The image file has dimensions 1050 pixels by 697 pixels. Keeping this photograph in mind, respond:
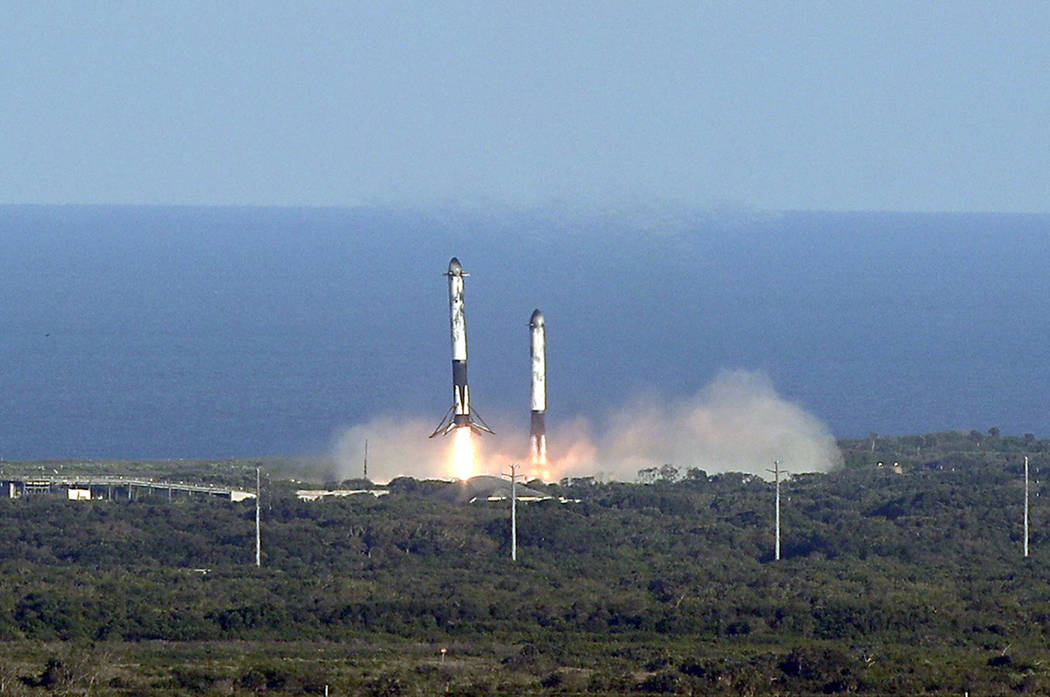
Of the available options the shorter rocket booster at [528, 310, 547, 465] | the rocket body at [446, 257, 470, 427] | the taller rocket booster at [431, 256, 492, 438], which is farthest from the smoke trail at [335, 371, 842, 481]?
the rocket body at [446, 257, 470, 427]

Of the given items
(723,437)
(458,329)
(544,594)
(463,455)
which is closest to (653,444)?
(723,437)

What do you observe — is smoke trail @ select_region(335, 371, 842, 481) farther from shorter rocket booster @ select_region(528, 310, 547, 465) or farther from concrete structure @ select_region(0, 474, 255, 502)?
concrete structure @ select_region(0, 474, 255, 502)

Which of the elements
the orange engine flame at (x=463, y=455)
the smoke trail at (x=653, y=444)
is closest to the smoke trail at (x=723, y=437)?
the smoke trail at (x=653, y=444)

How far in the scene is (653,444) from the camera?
11131 centimetres

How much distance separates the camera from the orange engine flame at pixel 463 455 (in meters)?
95.4

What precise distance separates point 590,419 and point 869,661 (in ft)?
268

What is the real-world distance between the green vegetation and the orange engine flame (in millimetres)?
3438

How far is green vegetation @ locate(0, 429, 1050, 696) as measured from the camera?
2040 inches

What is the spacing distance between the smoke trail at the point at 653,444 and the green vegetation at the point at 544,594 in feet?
25.6

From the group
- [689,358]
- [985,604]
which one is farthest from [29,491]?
[689,358]

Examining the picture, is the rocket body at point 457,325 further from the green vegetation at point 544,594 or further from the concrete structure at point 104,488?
the concrete structure at point 104,488

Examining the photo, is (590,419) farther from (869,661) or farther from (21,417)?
(869,661)

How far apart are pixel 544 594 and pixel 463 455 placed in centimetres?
3138

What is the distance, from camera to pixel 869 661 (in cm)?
5353
